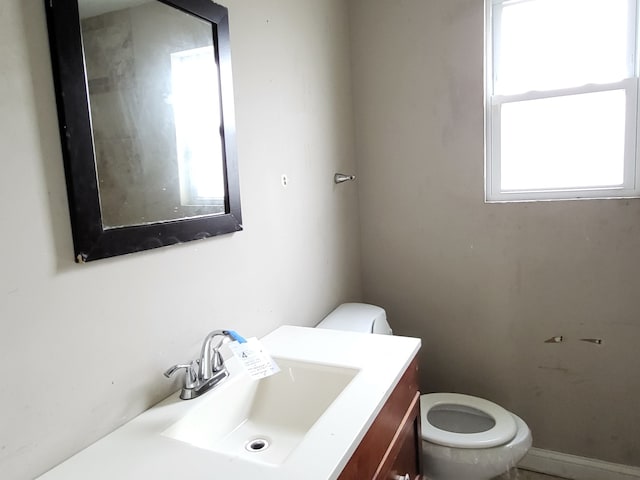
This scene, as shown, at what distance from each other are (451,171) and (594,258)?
2.28ft

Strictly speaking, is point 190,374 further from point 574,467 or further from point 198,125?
point 574,467

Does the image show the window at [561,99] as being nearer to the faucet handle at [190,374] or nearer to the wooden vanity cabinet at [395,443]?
the wooden vanity cabinet at [395,443]

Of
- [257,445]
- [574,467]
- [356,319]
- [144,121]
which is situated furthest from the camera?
[574,467]

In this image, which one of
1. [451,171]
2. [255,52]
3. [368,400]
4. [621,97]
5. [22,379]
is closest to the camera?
[22,379]

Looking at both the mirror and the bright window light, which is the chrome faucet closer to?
the mirror

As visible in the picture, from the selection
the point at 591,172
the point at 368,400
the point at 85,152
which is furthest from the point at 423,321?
the point at 85,152

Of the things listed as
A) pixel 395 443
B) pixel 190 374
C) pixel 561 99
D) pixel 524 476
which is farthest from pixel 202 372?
pixel 561 99

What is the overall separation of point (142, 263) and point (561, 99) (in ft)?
5.87

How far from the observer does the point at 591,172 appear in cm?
185

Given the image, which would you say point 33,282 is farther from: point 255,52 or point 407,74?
point 407,74

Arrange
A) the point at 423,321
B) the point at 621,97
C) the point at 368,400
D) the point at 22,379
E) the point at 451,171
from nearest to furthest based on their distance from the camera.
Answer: the point at 22,379, the point at 368,400, the point at 621,97, the point at 451,171, the point at 423,321

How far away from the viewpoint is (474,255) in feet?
6.63

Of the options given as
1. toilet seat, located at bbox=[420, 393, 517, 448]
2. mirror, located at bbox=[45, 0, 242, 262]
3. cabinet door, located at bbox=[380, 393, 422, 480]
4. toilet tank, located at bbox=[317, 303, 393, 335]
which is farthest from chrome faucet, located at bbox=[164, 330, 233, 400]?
toilet seat, located at bbox=[420, 393, 517, 448]

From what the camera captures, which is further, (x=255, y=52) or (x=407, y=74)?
(x=407, y=74)
